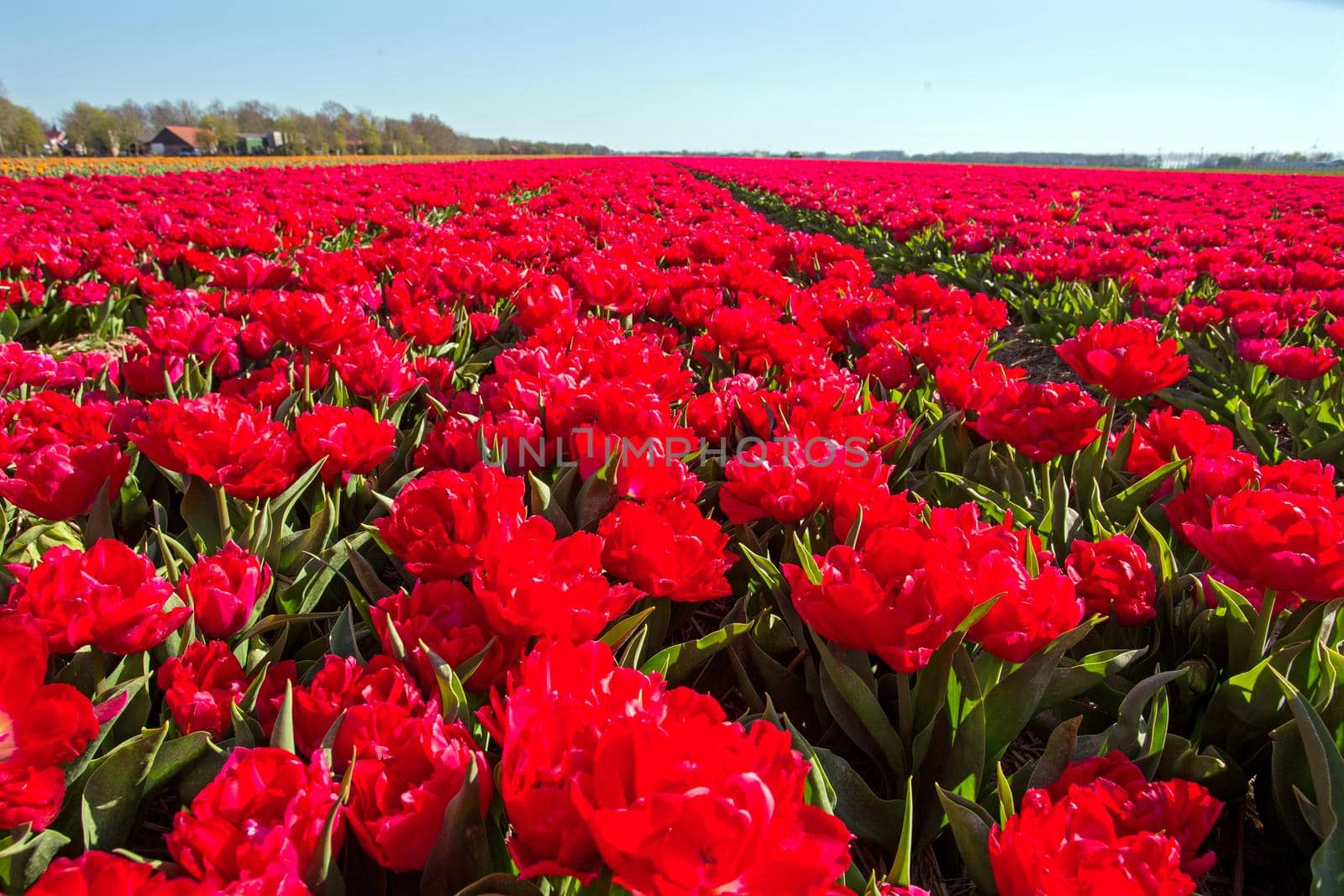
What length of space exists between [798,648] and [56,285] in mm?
6164

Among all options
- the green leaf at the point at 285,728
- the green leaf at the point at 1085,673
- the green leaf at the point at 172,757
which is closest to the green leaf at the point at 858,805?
the green leaf at the point at 1085,673

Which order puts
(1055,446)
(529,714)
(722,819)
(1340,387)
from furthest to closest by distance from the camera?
(1340,387) < (1055,446) < (529,714) < (722,819)

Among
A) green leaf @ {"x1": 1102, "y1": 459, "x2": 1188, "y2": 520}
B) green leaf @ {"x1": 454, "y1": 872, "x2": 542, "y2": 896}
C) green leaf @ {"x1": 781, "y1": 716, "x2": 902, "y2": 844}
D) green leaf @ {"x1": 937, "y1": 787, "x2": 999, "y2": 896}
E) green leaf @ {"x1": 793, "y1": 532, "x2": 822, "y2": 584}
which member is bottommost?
green leaf @ {"x1": 781, "y1": 716, "x2": 902, "y2": 844}

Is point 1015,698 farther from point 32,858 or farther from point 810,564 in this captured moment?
point 32,858

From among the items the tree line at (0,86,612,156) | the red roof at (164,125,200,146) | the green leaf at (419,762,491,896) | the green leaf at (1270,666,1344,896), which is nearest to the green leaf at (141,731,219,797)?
the green leaf at (419,762,491,896)

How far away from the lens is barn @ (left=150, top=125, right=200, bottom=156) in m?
72.1

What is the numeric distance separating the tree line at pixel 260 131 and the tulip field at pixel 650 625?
199 ft

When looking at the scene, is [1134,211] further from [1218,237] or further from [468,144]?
[468,144]

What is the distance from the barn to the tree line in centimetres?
139

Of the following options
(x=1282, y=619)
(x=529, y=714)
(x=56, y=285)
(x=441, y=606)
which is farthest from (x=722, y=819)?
(x=56, y=285)

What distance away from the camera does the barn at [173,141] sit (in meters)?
72.1

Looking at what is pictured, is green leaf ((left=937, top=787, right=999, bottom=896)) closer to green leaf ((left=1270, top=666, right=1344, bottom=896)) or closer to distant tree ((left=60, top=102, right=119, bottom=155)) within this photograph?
green leaf ((left=1270, top=666, right=1344, bottom=896))

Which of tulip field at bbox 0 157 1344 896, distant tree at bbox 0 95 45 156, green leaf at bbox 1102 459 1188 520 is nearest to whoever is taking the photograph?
tulip field at bbox 0 157 1344 896

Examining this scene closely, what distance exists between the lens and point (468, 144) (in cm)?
8288
